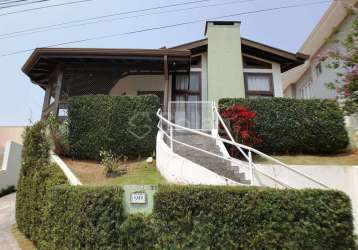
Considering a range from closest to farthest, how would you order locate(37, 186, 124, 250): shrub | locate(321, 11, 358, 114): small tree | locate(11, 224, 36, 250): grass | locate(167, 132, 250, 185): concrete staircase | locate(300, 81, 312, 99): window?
locate(37, 186, 124, 250): shrub < locate(321, 11, 358, 114): small tree < locate(11, 224, 36, 250): grass < locate(167, 132, 250, 185): concrete staircase < locate(300, 81, 312, 99): window

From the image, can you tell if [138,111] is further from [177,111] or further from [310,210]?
[310,210]

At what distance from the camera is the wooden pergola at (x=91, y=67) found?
42.6 ft

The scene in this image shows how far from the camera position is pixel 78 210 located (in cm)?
662

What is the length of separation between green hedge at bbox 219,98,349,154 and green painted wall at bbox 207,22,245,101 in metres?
3.37

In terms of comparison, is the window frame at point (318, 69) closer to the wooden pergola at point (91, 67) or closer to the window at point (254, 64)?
the window at point (254, 64)

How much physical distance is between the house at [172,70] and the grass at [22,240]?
479cm

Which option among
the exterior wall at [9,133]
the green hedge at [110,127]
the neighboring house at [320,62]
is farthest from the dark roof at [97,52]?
the exterior wall at [9,133]

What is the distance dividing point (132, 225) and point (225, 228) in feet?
6.02

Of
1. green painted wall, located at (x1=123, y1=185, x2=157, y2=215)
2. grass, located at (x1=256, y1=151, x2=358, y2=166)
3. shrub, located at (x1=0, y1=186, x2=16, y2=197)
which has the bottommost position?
shrub, located at (x1=0, y1=186, x2=16, y2=197)

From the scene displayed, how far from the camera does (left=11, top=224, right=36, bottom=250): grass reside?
8.54 m

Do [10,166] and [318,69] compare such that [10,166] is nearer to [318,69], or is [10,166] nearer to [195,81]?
[195,81]

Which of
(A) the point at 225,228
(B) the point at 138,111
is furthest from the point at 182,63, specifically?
(A) the point at 225,228

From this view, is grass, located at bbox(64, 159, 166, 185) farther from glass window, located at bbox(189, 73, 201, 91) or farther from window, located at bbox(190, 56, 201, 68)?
window, located at bbox(190, 56, 201, 68)

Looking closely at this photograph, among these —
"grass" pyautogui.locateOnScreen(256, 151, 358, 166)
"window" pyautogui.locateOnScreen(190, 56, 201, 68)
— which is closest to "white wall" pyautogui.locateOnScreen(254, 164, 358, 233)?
"grass" pyautogui.locateOnScreen(256, 151, 358, 166)
